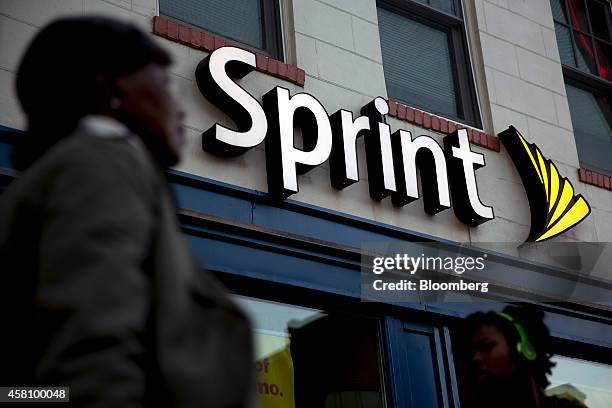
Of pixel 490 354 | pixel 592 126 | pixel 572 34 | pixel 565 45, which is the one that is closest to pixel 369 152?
pixel 490 354

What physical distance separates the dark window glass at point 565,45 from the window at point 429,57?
1.41 metres

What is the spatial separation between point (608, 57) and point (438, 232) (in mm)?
4006

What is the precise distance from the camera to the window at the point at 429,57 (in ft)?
23.6

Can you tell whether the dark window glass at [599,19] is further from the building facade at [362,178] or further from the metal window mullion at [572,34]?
the building facade at [362,178]

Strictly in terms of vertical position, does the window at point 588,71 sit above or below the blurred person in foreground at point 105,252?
above

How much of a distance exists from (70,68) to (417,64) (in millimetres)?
5839

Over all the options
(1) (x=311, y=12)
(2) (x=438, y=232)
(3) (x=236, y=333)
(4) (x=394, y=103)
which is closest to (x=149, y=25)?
(1) (x=311, y=12)

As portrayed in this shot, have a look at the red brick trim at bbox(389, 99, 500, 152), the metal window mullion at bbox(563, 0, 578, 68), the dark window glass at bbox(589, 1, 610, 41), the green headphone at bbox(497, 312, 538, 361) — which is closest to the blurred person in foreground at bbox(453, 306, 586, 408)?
the green headphone at bbox(497, 312, 538, 361)

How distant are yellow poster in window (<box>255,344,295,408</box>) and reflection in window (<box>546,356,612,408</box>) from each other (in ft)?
7.84

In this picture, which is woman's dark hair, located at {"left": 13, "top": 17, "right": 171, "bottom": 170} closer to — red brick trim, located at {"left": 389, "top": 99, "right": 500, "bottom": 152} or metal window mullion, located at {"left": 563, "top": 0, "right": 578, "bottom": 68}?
red brick trim, located at {"left": 389, "top": 99, "right": 500, "bottom": 152}

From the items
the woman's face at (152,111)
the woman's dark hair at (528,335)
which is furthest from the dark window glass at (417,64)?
the woman's face at (152,111)

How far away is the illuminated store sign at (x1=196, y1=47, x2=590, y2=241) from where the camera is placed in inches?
220

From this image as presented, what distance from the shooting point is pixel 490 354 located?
3404 millimetres

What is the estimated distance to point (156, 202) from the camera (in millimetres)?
1681
